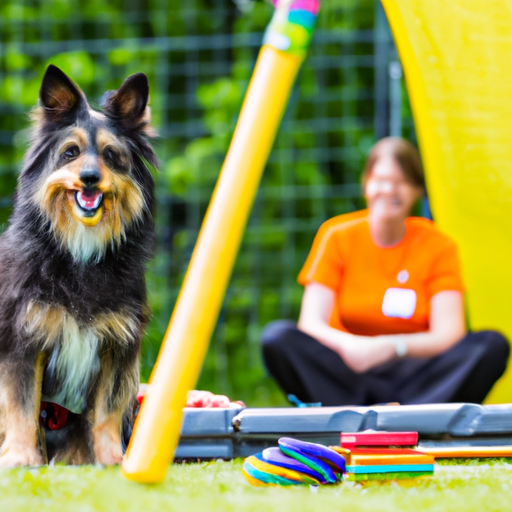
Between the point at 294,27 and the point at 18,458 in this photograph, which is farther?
the point at 18,458

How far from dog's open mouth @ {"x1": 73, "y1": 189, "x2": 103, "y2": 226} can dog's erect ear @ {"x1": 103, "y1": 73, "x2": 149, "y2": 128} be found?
244mm

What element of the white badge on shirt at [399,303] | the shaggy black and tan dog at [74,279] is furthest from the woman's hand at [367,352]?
the shaggy black and tan dog at [74,279]

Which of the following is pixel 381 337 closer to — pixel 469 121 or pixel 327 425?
pixel 327 425

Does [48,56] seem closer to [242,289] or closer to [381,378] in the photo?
[242,289]

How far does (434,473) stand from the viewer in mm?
1656

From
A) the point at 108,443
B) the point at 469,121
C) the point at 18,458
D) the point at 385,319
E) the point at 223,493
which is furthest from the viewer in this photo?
the point at 385,319

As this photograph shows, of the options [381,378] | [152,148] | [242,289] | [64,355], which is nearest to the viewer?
[64,355]

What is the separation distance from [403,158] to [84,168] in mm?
1155

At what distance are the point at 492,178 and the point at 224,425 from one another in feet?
3.74

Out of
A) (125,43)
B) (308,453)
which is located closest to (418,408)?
(308,453)

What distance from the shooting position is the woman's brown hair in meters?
2.53

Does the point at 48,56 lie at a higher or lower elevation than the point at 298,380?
higher

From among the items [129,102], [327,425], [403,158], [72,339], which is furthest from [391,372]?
[129,102]

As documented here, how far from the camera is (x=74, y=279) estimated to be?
184 centimetres
